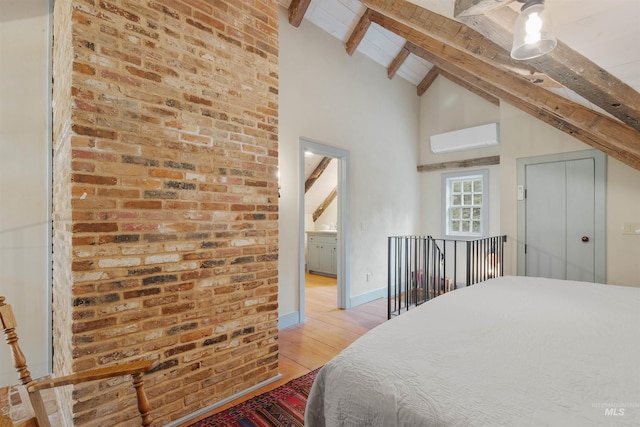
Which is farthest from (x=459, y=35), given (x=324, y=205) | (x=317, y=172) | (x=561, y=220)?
(x=324, y=205)

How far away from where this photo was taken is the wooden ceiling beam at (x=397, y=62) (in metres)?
4.88

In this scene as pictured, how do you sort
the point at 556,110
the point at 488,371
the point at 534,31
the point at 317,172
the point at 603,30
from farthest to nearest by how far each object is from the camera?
the point at 317,172 < the point at 556,110 < the point at 603,30 < the point at 534,31 < the point at 488,371

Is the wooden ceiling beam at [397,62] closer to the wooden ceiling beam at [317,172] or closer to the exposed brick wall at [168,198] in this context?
the wooden ceiling beam at [317,172]

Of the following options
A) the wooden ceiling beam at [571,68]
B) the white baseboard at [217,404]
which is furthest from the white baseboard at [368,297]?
the wooden ceiling beam at [571,68]

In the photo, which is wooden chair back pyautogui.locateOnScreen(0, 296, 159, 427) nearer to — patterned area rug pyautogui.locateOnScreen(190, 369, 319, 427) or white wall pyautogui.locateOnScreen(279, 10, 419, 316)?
patterned area rug pyautogui.locateOnScreen(190, 369, 319, 427)

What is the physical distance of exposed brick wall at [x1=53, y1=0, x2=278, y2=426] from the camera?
1573mm

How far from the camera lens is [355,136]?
178 inches

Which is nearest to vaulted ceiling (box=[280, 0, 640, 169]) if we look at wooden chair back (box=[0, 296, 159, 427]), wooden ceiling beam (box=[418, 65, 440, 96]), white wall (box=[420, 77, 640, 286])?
white wall (box=[420, 77, 640, 286])

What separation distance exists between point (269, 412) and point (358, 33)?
4420mm

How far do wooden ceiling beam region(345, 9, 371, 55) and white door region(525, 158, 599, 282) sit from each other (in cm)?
275

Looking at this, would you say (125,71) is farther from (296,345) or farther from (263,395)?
(296,345)

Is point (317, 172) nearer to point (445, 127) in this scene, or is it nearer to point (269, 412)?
point (445, 127)

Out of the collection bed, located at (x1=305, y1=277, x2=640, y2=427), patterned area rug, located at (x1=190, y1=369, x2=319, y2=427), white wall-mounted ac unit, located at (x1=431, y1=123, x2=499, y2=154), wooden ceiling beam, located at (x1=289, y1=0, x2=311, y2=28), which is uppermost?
wooden ceiling beam, located at (x1=289, y1=0, x2=311, y2=28)

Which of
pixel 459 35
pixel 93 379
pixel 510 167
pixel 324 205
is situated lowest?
pixel 93 379
